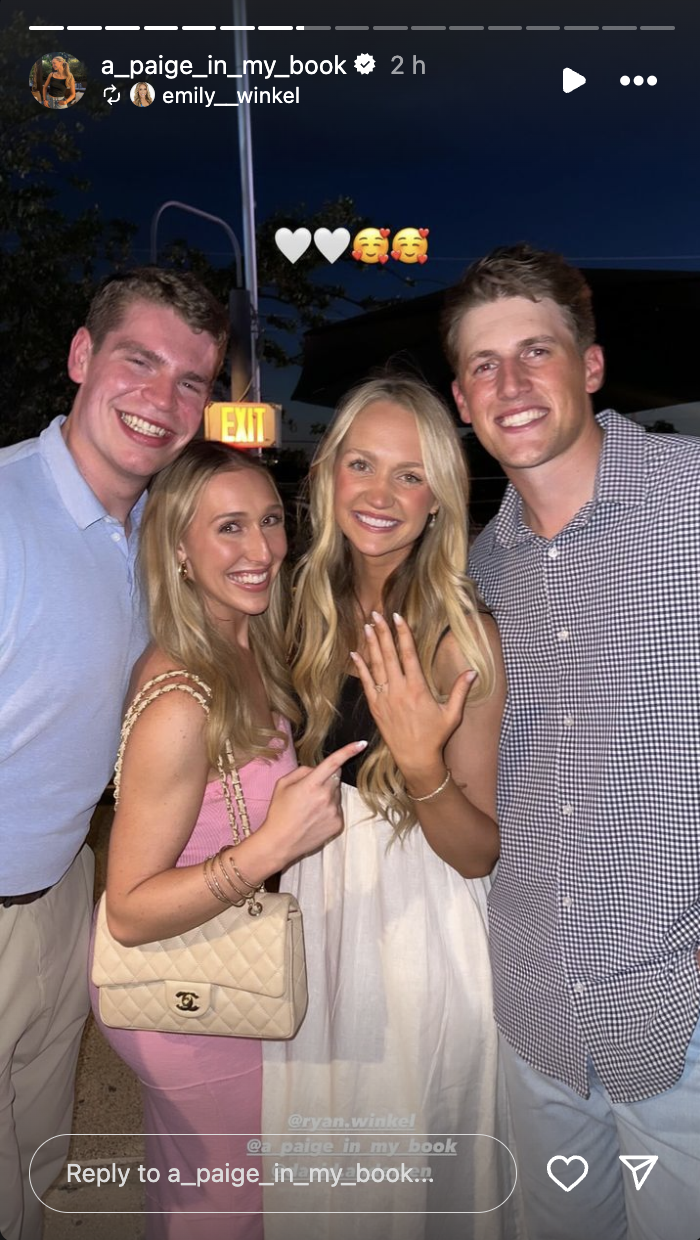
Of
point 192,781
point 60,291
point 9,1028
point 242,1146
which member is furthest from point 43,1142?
point 60,291

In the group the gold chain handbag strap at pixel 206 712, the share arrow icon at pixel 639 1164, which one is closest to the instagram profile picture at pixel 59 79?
the gold chain handbag strap at pixel 206 712

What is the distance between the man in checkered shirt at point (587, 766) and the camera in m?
1.18

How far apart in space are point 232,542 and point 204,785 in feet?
1.50

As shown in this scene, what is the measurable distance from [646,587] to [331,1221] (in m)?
1.22

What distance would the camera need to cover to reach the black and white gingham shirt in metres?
1.17

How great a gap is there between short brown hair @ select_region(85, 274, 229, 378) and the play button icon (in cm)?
71

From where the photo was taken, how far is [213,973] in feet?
4.24

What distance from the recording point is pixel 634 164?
151 cm

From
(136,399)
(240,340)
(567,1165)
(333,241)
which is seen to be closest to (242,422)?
(240,340)

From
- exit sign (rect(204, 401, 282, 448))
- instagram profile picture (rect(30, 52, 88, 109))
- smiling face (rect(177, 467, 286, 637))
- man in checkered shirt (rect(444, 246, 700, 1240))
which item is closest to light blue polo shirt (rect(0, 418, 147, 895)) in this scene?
smiling face (rect(177, 467, 286, 637))

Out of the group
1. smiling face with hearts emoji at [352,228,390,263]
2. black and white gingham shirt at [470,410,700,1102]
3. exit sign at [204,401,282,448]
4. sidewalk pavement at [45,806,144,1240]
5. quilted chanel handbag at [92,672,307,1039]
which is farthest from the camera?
exit sign at [204,401,282,448]

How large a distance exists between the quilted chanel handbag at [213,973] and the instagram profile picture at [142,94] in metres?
0.99

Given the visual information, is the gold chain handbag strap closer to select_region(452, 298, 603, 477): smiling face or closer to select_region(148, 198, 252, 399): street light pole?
select_region(452, 298, 603, 477): smiling face

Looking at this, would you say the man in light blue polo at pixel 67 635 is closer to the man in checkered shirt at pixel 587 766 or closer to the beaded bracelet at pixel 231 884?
the beaded bracelet at pixel 231 884
